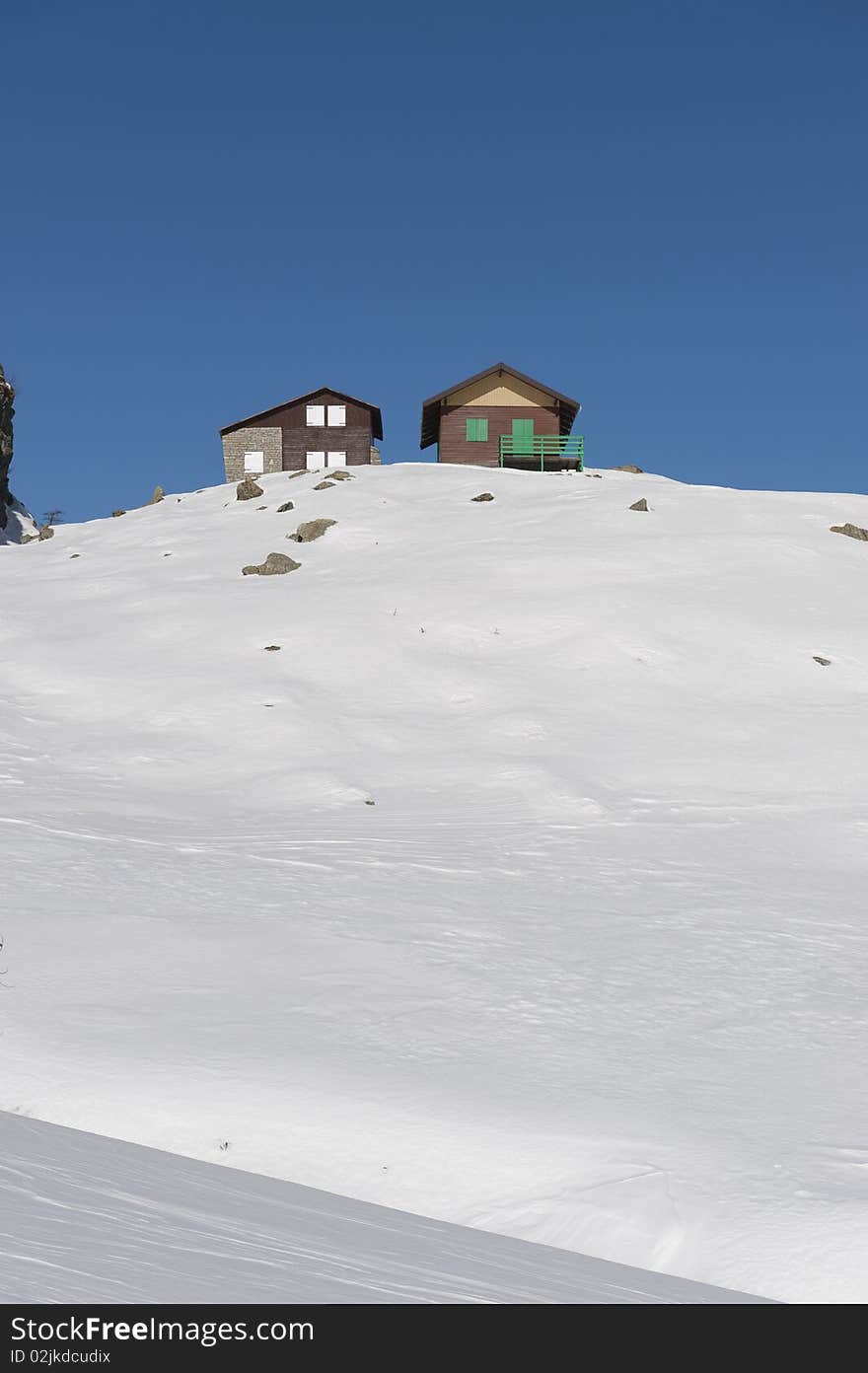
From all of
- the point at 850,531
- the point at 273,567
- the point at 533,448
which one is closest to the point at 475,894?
the point at 273,567

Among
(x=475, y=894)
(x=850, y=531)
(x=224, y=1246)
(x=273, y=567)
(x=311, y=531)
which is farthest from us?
(x=311, y=531)

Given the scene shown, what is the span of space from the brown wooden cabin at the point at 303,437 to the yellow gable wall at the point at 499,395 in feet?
16.9

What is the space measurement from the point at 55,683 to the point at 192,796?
709cm

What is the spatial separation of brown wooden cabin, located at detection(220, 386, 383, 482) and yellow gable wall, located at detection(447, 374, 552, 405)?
5142mm

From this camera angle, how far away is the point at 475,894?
975 centimetres

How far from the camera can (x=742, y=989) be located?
761cm

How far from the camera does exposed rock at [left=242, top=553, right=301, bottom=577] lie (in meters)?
28.5

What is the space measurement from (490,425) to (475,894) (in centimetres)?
4444

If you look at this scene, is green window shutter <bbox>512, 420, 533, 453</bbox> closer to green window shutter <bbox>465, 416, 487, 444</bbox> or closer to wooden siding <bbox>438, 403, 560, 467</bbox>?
wooden siding <bbox>438, 403, 560, 467</bbox>

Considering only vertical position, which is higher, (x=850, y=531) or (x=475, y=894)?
(x=475, y=894)

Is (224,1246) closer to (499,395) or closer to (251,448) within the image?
(499,395)

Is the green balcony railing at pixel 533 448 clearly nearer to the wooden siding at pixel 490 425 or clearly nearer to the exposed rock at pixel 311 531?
the wooden siding at pixel 490 425

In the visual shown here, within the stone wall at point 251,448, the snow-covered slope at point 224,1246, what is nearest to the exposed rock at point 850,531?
the snow-covered slope at point 224,1246

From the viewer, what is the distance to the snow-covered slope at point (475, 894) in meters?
5.06
